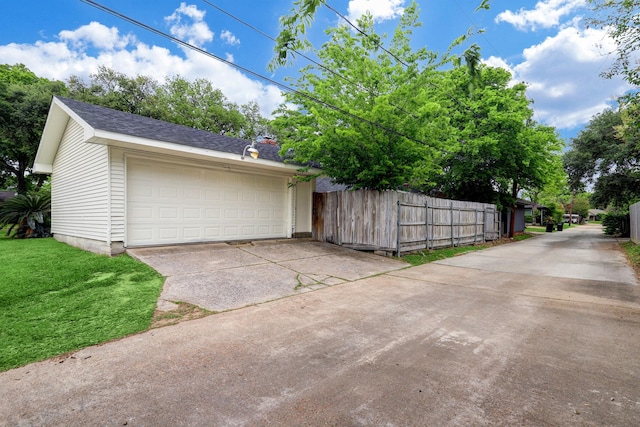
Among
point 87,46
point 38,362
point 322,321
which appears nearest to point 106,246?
point 38,362

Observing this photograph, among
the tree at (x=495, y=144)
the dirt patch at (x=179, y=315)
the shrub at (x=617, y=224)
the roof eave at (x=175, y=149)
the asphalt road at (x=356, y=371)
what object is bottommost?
the dirt patch at (x=179, y=315)

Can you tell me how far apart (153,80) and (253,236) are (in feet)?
72.1

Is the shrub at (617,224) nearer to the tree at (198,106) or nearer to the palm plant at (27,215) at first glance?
the tree at (198,106)

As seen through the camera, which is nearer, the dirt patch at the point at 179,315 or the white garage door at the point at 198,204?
the dirt patch at the point at 179,315

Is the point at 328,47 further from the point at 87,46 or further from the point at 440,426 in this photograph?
the point at 87,46

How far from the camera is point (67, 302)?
438 centimetres

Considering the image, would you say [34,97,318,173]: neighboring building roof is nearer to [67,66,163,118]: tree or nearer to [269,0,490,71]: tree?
[269,0,490,71]: tree

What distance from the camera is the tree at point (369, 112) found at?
8406 millimetres

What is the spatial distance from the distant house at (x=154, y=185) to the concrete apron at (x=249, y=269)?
65 cm

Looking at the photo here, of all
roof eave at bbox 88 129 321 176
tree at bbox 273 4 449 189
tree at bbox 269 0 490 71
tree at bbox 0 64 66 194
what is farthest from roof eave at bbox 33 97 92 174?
tree at bbox 0 64 66 194

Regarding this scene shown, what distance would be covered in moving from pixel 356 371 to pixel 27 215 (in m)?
13.6

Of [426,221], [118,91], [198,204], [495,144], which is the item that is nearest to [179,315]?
[198,204]

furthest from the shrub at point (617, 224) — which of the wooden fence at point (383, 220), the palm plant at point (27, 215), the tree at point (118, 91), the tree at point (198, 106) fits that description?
the tree at point (118, 91)

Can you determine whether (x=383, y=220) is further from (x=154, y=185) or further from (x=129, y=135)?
(x=129, y=135)
